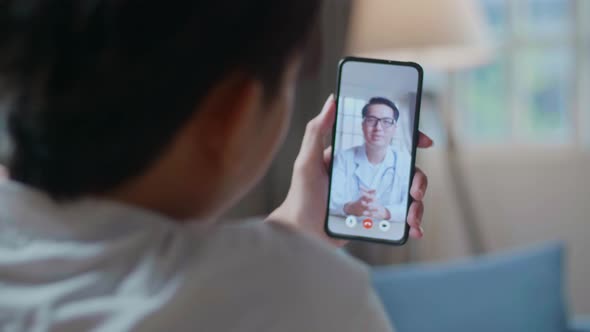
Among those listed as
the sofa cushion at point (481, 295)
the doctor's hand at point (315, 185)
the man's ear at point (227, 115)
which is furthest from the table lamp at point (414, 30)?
the man's ear at point (227, 115)

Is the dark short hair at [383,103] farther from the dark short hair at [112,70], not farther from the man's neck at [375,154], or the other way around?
the dark short hair at [112,70]

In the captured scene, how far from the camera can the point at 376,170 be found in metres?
0.48

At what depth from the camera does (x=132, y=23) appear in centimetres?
33

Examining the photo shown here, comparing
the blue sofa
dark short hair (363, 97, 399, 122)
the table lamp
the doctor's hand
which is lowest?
the blue sofa

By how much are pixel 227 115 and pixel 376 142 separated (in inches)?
5.7

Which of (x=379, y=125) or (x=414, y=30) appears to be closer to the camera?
(x=379, y=125)

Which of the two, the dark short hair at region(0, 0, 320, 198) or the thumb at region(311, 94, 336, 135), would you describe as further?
the thumb at region(311, 94, 336, 135)

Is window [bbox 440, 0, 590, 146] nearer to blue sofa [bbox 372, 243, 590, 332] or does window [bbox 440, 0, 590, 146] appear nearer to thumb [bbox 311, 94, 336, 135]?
blue sofa [bbox 372, 243, 590, 332]

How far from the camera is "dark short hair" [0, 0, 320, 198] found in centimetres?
33

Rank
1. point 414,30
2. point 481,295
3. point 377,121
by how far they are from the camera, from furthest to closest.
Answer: point 481,295 < point 414,30 < point 377,121

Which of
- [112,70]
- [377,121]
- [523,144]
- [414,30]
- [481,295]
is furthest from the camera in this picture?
[523,144]

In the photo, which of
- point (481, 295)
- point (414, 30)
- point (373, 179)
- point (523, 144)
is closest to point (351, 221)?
point (373, 179)

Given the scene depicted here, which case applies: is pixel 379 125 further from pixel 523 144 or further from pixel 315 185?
pixel 523 144

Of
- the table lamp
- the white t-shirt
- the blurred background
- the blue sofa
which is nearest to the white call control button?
the white t-shirt
